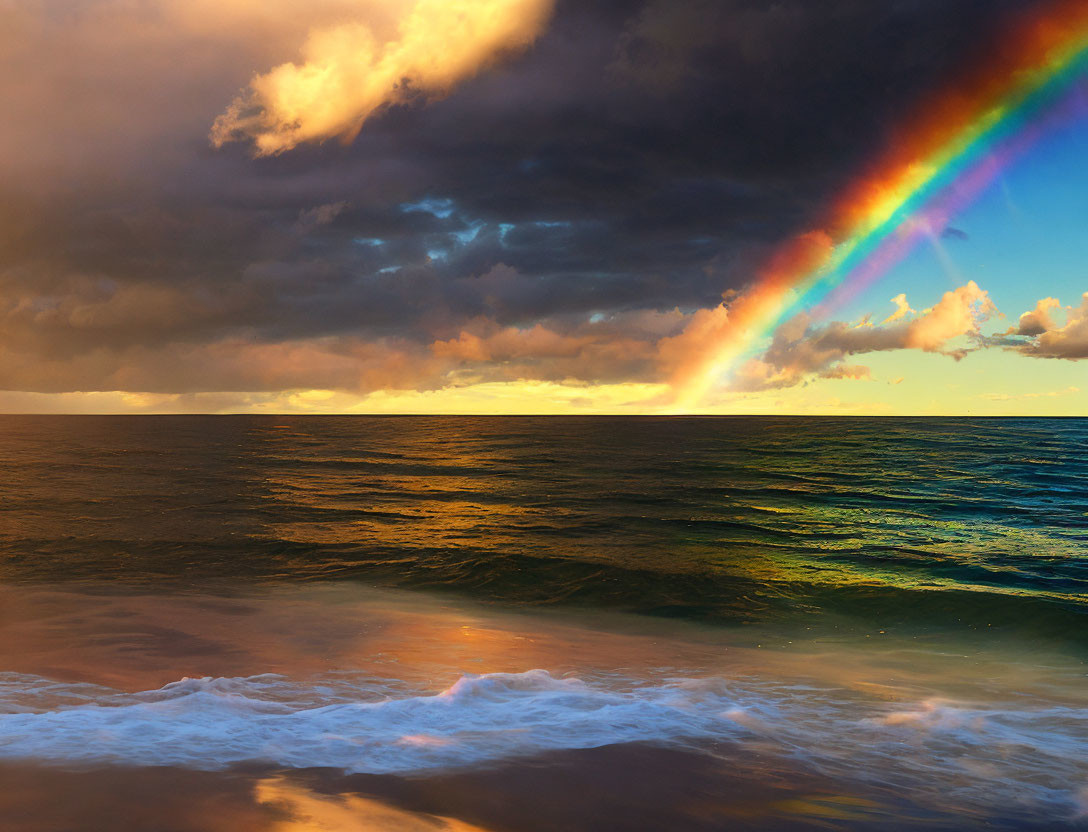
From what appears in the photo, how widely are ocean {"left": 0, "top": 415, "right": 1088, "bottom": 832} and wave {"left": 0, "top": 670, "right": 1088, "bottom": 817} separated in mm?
43

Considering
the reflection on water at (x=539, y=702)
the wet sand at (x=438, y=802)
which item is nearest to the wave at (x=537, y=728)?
the reflection on water at (x=539, y=702)

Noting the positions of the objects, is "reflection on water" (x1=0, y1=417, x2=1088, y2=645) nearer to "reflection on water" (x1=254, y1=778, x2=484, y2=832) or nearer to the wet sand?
the wet sand

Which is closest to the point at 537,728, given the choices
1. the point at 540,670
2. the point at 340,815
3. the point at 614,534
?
the point at 540,670

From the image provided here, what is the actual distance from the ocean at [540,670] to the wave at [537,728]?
0.04m

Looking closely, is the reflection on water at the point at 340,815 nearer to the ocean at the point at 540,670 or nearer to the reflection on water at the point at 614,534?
the ocean at the point at 540,670

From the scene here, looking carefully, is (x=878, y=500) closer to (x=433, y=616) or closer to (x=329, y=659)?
(x=433, y=616)

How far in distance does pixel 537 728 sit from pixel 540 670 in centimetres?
221

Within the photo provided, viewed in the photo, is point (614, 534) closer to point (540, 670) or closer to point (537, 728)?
point (540, 670)

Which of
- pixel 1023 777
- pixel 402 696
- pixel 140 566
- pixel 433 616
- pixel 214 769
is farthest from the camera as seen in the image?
pixel 140 566

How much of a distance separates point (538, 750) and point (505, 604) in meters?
8.69

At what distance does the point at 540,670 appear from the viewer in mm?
9492

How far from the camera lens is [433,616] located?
13703 millimetres

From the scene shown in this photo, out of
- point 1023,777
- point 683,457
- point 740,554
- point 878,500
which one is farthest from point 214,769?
point 683,457

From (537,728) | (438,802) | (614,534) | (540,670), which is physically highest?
(438,802)
